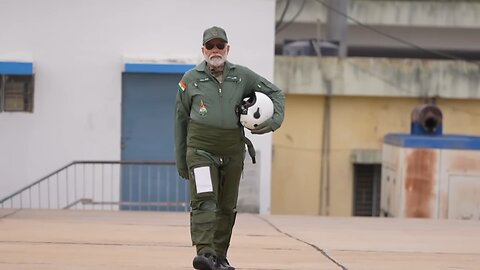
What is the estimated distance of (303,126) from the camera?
2616cm

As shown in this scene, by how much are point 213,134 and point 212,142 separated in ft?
0.23

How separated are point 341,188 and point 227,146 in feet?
55.1

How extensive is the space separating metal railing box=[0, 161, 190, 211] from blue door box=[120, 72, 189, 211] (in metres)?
0.02

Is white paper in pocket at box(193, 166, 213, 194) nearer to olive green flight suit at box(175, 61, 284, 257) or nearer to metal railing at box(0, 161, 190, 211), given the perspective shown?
olive green flight suit at box(175, 61, 284, 257)

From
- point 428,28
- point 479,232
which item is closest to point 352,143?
point 479,232

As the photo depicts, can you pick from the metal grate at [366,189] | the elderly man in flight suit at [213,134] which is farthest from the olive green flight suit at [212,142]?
the metal grate at [366,189]

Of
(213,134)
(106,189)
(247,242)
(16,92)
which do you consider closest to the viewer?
(213,134)

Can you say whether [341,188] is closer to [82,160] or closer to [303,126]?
[303,126]

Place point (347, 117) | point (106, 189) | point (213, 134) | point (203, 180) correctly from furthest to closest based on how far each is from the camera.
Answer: point (347, 117) < point (106, 189) < point (213, 134) < point (203, 180)

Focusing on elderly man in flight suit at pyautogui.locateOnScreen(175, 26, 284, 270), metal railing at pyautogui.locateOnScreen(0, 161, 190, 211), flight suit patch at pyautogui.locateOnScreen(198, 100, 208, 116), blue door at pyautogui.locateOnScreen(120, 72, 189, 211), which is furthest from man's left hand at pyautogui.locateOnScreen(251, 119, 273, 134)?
blue door at pyautogui.locateOnScreen(120, 72, 189, 211)

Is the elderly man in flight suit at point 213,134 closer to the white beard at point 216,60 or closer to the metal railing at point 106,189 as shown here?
the white beard at point 216,60

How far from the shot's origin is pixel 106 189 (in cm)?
2042

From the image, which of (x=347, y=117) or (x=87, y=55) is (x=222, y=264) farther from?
(x=347, y=117)

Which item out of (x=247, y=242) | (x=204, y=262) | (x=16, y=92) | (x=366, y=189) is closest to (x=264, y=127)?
(x=204, y=262)
